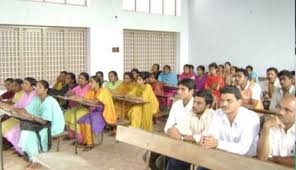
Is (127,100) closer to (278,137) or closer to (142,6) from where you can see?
(278,137)

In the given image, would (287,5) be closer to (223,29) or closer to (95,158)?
(223,29)

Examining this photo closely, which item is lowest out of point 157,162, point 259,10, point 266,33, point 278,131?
point 157,162

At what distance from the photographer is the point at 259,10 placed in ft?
35.1

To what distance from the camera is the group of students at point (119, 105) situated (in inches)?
131

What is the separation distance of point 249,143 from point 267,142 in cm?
18

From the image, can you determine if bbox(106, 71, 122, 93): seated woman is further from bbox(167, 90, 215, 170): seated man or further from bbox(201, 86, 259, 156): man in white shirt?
bbox(201, 86, 259, 156): man in white shirt

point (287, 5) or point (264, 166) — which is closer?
point (264, 166)

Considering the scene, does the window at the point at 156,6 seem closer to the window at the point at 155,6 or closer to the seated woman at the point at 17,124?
the window at the point at 155,6

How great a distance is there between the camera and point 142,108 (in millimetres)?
6742

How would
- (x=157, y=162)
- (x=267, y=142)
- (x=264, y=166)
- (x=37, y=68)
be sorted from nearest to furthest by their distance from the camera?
(x=264, y=166) → (x=267, y=142) → (x=157, y=162) → (x=37, y=68)

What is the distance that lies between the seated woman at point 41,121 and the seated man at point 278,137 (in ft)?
9.89

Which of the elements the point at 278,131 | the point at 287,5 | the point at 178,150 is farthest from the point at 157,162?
the point at 287,5

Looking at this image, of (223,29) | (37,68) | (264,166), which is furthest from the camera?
(223,29)

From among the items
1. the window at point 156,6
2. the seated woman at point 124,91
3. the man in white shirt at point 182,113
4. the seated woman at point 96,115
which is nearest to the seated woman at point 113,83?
the seated woman at point 124,91
